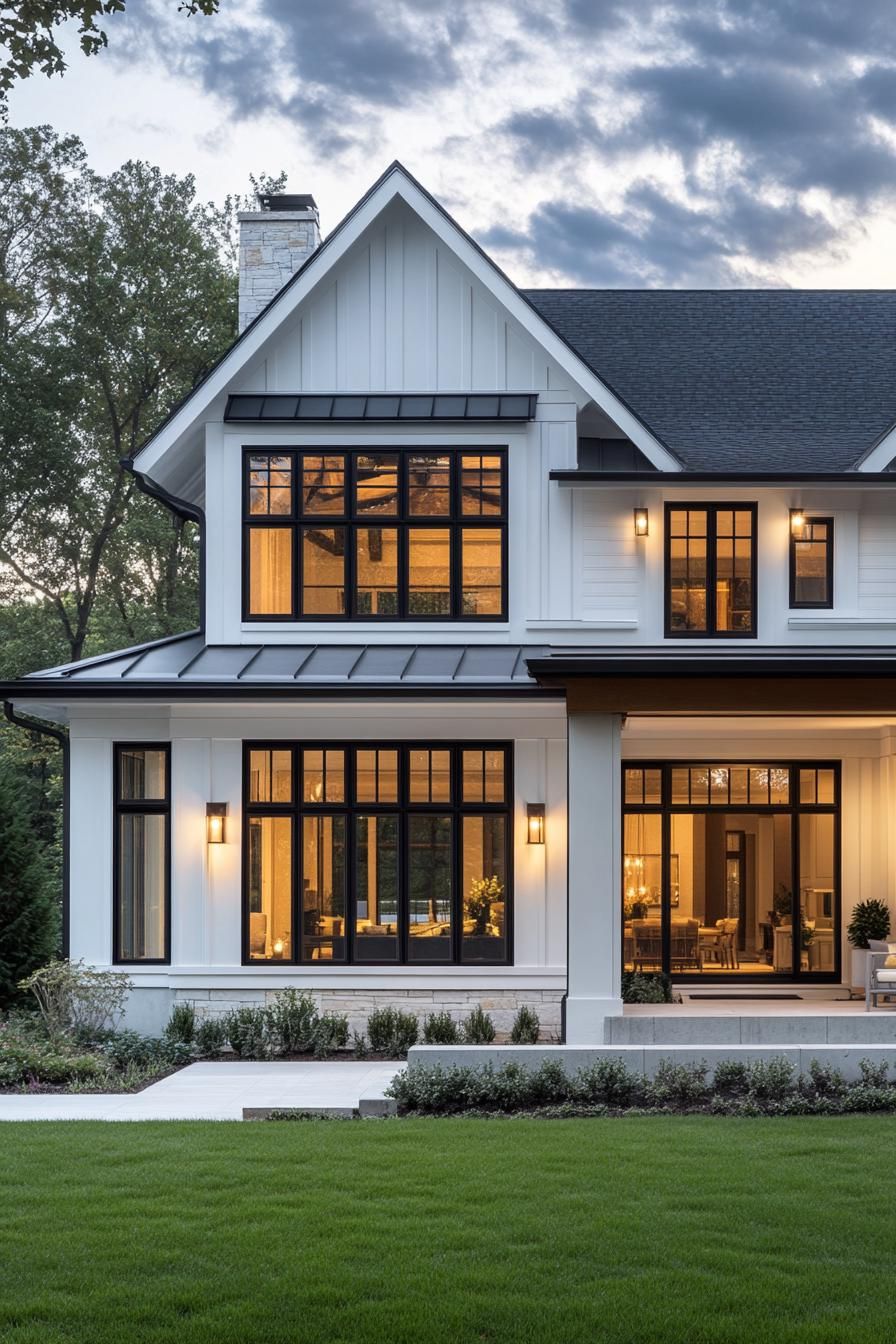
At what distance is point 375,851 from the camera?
51.3ft

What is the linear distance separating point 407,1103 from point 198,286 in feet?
82.5

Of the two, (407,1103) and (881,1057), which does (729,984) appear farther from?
(407,1103)

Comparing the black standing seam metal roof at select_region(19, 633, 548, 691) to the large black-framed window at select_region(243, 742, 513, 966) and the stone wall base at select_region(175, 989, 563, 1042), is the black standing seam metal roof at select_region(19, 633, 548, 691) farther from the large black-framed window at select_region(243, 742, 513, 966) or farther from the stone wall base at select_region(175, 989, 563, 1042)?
the stone wall base at select_region(175, 989, 563, 1042)

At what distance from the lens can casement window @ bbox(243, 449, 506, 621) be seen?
650 inches

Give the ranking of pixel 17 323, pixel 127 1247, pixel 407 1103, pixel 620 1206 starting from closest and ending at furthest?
pixel 127 1247 < pixel 620 1206 < pixel 407 1103 < pixel 17 323

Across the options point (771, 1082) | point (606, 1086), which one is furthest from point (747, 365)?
point (606, 1086)

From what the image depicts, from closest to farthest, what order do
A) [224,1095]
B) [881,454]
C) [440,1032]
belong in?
[224,1095], [440,1032], [881,454]

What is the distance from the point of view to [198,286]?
32.1m

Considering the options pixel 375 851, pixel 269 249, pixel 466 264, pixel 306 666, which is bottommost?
pixel 375 851

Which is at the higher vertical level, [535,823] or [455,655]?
[455,655]

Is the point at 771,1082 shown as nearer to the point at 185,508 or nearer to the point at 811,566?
the point at 811,566

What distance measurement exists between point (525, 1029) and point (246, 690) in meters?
4.71

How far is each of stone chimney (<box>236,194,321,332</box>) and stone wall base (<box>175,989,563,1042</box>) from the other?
9.23 metres

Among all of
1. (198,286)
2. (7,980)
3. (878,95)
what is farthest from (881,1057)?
(198,286)
